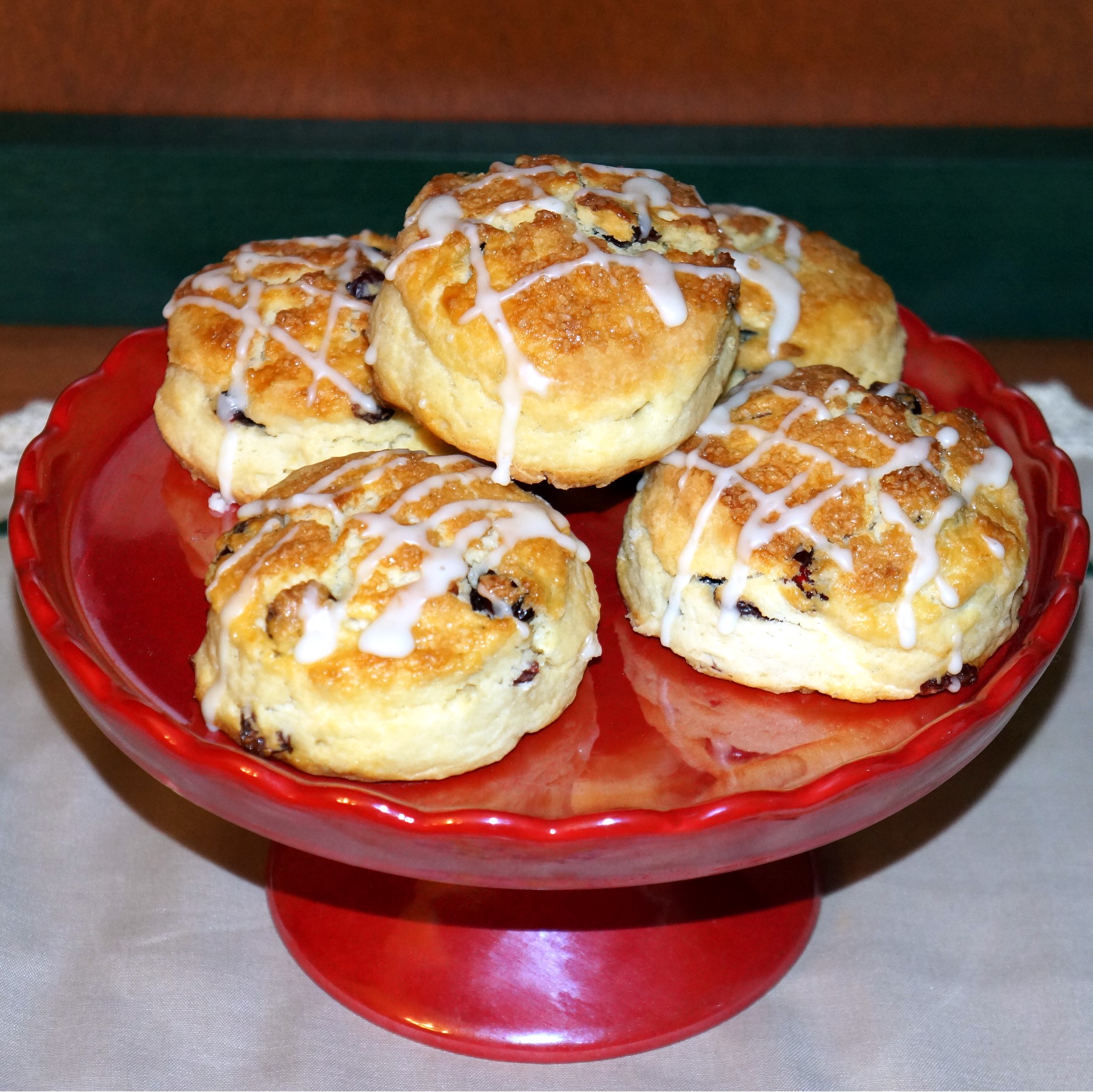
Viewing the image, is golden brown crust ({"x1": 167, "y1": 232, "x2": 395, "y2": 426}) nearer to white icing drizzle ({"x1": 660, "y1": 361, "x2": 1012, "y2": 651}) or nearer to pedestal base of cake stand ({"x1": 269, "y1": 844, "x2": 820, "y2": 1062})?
white icing drizzle ({"x1": 660, "y1": 361, "x2": 1012, "y2": 651})

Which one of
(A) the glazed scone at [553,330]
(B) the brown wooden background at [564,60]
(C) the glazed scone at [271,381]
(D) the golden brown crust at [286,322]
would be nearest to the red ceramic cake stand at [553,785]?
(C) the glazed scone at [271,381]

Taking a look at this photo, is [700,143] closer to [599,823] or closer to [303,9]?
[303,9]

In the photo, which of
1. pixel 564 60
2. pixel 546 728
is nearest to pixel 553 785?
pixel 546 728

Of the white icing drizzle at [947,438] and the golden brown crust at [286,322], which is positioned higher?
the white icing drizzle at [947,438]

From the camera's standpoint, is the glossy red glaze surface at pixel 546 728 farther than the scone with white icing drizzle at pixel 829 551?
No

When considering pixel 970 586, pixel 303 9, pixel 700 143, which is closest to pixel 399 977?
pixel 970 586

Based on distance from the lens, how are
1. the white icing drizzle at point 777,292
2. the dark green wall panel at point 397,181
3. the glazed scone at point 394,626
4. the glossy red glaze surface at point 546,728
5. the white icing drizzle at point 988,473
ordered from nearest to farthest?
the glossy red glaze surface at point 546,728
the glazed scone at point 394,626
the white icing drizzle at point 988,473
the white icing drizzle at point 777,292
the dark green wall panel at point 397,181

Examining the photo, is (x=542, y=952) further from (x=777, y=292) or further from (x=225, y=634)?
(x=777, y=292)

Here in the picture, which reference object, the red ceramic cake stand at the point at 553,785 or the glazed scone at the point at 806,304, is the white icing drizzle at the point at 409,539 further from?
the glazed scone at the point at 806,304
